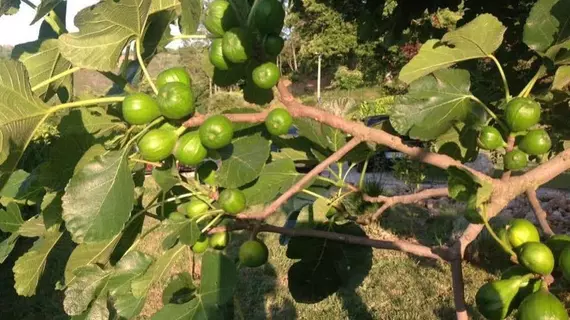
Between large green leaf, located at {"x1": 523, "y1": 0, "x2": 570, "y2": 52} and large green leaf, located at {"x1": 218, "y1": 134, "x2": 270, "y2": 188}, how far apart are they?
0.63m

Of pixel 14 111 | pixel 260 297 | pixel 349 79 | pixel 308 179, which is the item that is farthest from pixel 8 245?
pixel 349 79

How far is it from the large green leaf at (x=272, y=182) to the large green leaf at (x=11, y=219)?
583 mm

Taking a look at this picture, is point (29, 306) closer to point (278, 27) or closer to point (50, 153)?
point (50, 153)

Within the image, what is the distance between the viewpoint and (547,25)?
112 cm

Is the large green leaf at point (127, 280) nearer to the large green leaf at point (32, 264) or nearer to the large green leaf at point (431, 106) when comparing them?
the large green leaf at point (32, 264)

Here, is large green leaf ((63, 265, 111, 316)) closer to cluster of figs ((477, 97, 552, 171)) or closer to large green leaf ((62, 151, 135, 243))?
large green leaf ((62, 151, 135, 243))

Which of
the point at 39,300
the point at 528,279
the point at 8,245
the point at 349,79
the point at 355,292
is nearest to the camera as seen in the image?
the point at 528,279

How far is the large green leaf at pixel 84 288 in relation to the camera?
1045mm

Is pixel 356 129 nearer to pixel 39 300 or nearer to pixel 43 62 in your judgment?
pixel 43 62

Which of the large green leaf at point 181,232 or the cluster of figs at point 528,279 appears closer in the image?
the cluster of figs at point 528,279

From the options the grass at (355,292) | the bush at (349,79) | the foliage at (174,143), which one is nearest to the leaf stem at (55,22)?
the foliage at (174,143)

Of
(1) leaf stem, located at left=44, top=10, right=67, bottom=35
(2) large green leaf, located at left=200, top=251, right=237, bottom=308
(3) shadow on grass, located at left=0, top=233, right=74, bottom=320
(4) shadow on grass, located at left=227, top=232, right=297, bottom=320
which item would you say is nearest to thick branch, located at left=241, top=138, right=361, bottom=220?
(2) large green leaf, located at left=200, top=251, right=237, bottom=308

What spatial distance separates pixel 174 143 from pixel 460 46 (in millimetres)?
678

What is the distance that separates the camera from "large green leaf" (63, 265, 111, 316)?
41.1 inches
